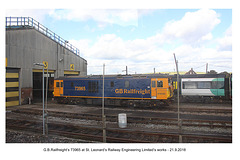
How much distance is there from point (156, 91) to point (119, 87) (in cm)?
400

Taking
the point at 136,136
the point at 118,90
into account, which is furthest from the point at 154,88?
the point at 136,136

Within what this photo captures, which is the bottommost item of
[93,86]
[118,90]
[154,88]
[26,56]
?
[118,90]

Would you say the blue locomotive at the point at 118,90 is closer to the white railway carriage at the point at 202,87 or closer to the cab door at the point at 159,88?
the cab door at the point at 159,88

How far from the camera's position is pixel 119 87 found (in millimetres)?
17234

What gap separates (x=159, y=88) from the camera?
15906 mm

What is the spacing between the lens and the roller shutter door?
57.5 ft

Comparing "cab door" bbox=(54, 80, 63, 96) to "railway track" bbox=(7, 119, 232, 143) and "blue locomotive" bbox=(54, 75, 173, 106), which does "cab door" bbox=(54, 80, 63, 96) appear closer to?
"blue locomotive" bbox=(54, 75, 173, 106)

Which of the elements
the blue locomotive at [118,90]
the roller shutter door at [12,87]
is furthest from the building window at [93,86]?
the roller shutter door at [12,87]

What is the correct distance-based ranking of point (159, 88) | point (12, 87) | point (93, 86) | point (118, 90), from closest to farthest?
point (159, 88)
point (118, 90)
point (12, 87)
point (93, 86)

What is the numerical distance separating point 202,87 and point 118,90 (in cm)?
1138

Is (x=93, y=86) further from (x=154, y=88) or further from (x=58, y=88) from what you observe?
(x=154, y=88)

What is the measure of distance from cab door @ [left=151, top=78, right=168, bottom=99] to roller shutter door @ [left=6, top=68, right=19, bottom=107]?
618 inches

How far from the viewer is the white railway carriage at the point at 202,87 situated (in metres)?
19.9

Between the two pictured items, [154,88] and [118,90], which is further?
[118,90]
